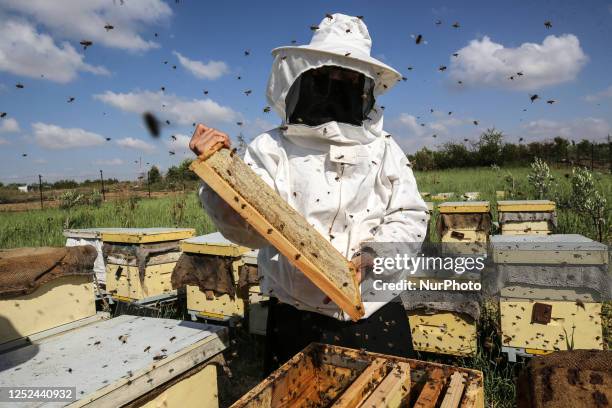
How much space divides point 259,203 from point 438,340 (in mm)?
2501

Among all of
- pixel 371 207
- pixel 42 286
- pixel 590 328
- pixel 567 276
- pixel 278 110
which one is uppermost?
pixel 278 110

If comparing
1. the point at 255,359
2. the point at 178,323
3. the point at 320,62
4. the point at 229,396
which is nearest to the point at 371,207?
the point at 320,62

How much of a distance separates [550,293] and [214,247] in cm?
297

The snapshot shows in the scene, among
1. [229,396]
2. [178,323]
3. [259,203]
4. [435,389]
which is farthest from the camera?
[229,396]

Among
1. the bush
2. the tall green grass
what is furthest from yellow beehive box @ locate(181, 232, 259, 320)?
the bush

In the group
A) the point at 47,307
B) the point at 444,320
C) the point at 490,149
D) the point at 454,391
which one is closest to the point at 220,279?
the point at 47,307

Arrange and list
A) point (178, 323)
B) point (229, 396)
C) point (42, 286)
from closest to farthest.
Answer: point (178, 323)
point (42, 286)
point (229, 396)

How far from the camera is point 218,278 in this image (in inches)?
156

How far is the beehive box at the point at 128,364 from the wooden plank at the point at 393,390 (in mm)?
1013

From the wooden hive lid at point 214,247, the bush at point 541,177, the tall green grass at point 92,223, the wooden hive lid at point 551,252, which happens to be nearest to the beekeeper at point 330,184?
the wooden hive lid at point 551,252

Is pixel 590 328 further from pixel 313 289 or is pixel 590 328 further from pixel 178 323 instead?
pixel 178 323

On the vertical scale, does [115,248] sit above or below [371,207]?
below

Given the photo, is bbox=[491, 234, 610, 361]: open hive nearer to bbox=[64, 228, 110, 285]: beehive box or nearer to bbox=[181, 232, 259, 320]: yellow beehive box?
bbox=[181, 232, 259, 320]: yellow beehive box

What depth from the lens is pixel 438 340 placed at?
3250 millimetres
